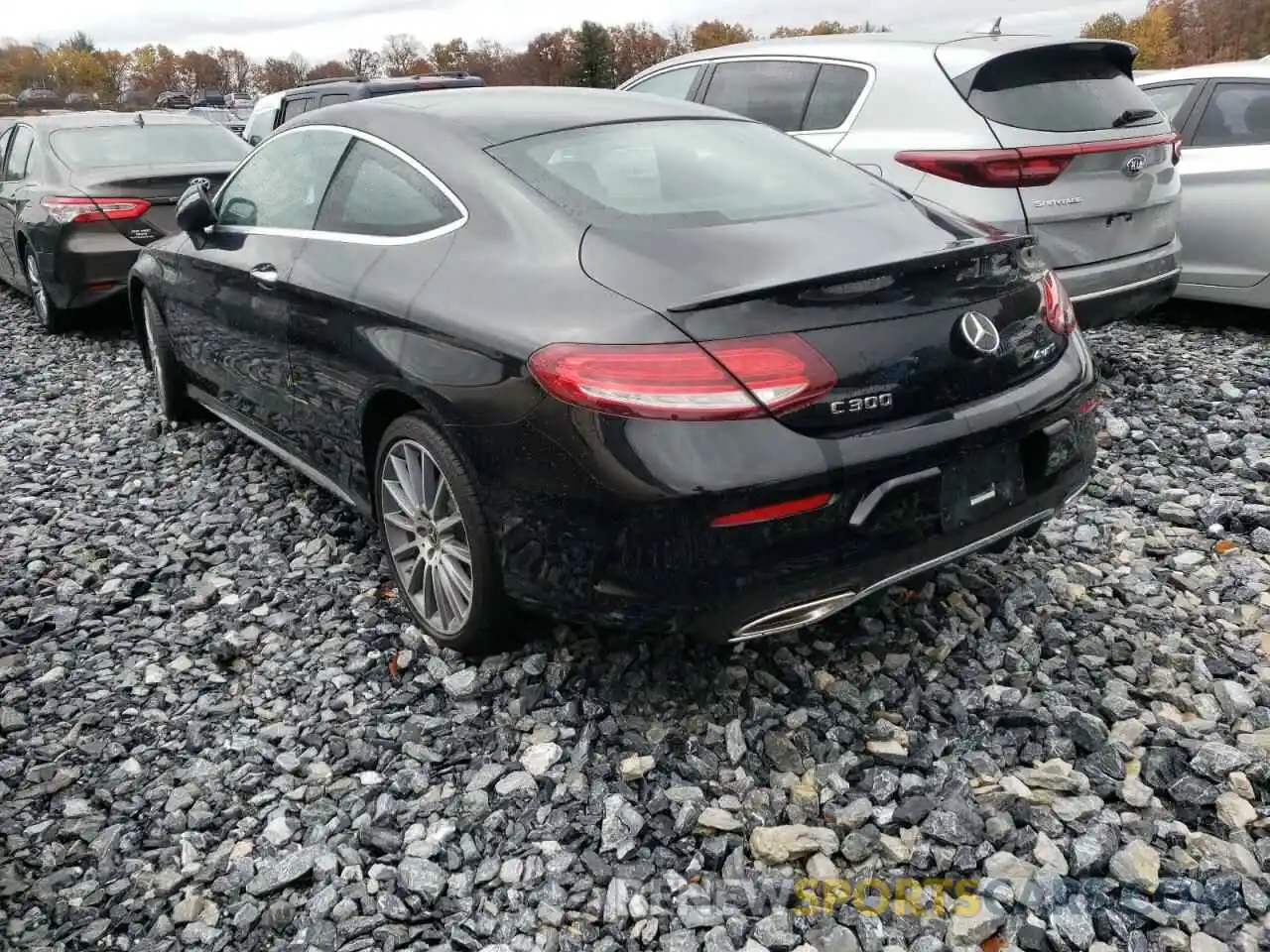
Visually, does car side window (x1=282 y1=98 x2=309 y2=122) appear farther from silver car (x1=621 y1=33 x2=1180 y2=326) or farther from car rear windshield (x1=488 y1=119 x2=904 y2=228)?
car rear windshield (x1=488 y1=119 x2=904 y2=228)

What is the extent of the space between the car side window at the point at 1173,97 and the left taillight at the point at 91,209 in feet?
21.1

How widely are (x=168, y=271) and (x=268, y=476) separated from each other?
3.26ft

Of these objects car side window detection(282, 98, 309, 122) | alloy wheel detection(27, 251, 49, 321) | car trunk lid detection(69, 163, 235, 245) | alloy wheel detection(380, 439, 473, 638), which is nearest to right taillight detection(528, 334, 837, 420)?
alloy wheel detection(380, 439, 473, 638)

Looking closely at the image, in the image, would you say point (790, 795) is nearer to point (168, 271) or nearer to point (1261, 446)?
point (1261, 446)

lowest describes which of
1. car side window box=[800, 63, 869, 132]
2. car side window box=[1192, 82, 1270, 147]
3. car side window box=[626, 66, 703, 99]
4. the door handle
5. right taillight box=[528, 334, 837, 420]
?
right taillight box=[528, 334, 837, 420]

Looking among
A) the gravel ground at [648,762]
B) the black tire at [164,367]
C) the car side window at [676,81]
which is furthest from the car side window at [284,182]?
the car side window at [676,81]

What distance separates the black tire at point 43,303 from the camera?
→ 764cm

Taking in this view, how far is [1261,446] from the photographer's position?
441 centimetres

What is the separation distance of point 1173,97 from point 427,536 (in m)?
5.67

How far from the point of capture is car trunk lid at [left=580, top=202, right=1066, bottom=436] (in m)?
2.38

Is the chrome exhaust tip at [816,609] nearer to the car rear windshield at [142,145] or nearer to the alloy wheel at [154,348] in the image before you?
the alloy wheel at [154,348]

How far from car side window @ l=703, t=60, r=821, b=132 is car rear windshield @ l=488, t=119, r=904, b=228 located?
208 cm

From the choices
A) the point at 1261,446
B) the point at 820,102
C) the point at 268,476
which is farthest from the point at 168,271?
the point at 1261,446

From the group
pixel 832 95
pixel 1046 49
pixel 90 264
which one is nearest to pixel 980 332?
pixel 1046 49
